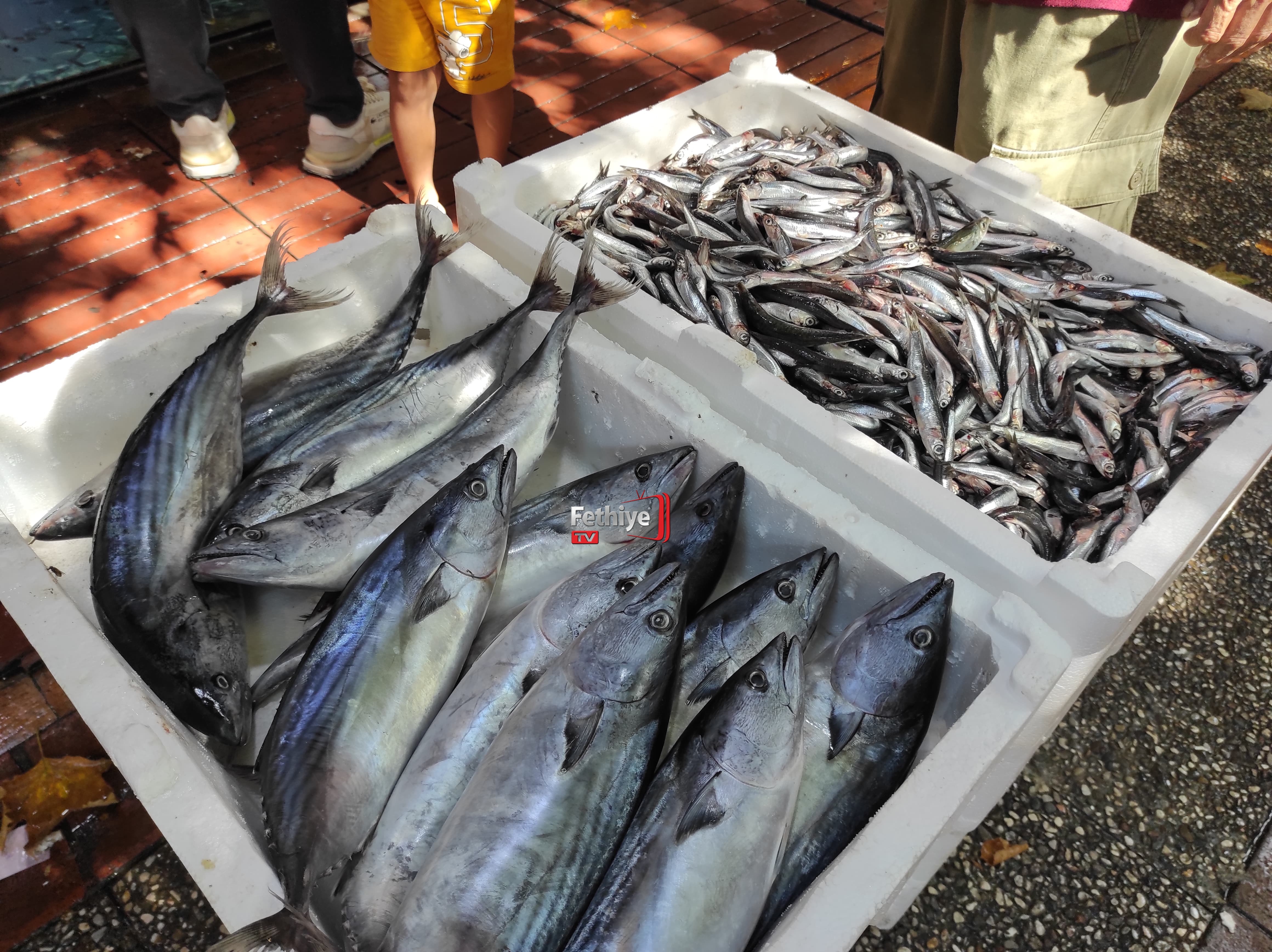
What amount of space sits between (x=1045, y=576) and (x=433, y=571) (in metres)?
1.48

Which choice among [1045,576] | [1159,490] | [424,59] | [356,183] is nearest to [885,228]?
[1159,490]

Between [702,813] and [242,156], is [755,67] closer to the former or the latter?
[242,156]

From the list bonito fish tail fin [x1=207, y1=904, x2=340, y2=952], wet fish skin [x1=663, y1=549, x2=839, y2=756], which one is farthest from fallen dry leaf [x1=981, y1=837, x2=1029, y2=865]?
bonito fish tail fin [x1=207, y1=904, x2=340, y2=952]

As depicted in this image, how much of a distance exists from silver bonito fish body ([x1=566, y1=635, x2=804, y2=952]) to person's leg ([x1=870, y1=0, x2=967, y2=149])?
3.19 metres

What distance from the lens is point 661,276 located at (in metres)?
3.07

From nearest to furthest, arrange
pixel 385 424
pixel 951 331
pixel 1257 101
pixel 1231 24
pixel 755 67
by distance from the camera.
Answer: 1. pixel 385 424
2. pixel 1231 24
3. pixel 951 331
4. pixel 755 67
5. pixel 1257 101

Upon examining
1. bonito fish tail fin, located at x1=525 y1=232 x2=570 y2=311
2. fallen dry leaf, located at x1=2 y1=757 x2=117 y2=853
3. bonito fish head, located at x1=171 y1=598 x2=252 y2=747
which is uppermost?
bonito fish tail fin, located at x1=525 y1=232 x2=570 y2=311

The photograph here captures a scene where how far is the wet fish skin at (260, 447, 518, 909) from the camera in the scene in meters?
1.68

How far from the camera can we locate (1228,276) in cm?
476

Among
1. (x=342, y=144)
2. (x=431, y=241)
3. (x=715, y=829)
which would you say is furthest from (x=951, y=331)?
(x=342, y=144)

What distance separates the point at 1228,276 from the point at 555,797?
5050 mm

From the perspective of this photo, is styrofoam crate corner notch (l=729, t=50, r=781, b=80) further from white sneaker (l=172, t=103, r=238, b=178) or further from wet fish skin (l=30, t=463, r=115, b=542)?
wet fish skin (l=30, t=463, r=115, b=542)

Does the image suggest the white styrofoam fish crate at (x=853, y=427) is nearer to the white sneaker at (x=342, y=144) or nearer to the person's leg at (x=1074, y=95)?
the person's leg at (x=1074, y=95)

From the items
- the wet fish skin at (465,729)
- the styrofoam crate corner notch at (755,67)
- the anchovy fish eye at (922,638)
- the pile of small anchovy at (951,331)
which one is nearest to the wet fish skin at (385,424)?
the pile of small anchovy at (951,331)
